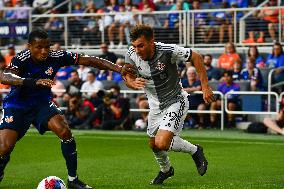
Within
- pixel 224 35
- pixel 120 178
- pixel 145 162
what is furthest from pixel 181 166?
pixel 224 35

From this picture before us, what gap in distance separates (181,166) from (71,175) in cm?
360

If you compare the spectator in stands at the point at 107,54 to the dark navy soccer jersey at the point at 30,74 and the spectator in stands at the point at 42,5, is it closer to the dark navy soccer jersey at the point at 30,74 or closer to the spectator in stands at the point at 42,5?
the spectator in stands at the point at 42,5

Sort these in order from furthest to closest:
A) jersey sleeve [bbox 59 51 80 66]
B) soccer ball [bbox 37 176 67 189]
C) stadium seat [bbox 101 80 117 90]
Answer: stadium seat [bbox 101 80 117 90] < jersey sleeve [bbox 59 51 80 66] < soccer ball [bbox 37 176 67 189]

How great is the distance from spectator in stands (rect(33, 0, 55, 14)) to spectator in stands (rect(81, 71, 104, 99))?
6.76m

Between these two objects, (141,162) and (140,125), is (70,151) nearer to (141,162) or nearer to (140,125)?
(141,162)

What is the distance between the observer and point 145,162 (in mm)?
16109

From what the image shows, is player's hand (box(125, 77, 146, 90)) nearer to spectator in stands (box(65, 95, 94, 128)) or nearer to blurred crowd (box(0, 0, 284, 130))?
blurred crowd (box(0, 0, 284, 130))

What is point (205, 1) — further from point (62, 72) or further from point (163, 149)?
point (163, 149)

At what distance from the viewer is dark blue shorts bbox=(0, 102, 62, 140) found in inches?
474

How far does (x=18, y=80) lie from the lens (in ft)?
38.3

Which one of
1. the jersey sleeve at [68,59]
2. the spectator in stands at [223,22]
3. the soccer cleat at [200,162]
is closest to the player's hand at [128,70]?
the jersey sleeve at [68,59]

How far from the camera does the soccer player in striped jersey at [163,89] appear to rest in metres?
12.1

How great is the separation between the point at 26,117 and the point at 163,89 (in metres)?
1.98

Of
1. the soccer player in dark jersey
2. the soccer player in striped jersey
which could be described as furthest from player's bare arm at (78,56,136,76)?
the soccer player in striped jersey
